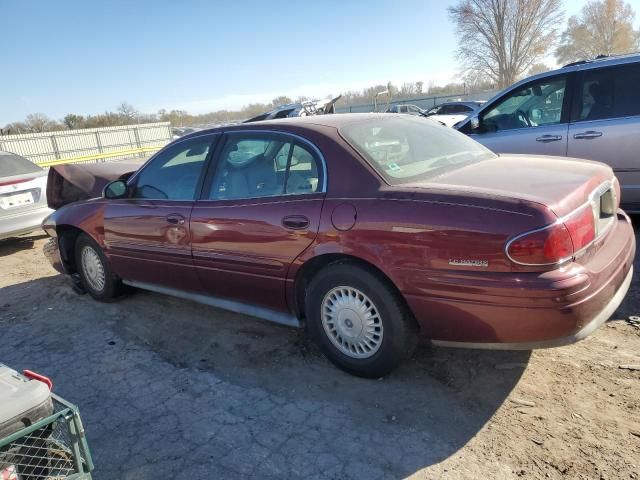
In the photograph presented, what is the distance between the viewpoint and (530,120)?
573 centimetres

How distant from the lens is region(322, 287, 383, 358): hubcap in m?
2.98

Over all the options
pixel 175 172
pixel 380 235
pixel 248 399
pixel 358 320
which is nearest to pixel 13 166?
pixel 175 172

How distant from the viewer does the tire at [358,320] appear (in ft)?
9.37

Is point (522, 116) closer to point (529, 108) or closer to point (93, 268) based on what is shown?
point (529, 108)

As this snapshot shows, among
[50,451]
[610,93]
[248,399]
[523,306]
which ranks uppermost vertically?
[610,93]

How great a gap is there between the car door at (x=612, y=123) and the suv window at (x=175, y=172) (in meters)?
3.88

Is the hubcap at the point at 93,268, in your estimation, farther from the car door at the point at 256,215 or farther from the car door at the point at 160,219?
the car door at the point at 256,215

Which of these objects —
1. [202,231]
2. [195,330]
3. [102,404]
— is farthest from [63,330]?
[202,231]

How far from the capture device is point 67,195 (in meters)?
6.62

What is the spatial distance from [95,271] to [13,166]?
3554mm

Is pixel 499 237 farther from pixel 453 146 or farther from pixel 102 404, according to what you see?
pixel 102 404

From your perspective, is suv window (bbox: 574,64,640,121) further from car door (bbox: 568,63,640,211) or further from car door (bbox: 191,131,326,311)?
car door (bbox: 191,131,326,311)

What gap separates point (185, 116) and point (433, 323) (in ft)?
226

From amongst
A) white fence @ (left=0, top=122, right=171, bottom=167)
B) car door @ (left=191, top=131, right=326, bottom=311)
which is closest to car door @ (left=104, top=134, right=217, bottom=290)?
car door @ (left=191, top=131, right=326, bottom=311)
